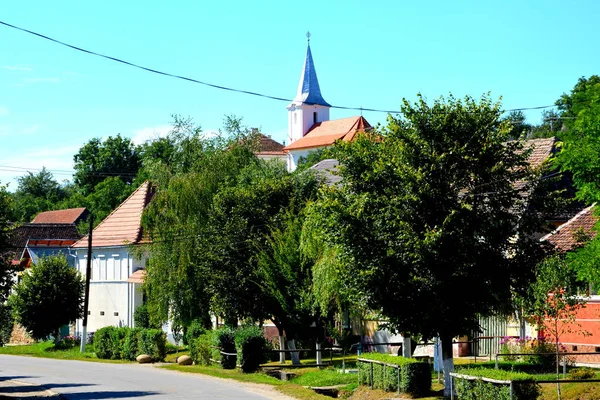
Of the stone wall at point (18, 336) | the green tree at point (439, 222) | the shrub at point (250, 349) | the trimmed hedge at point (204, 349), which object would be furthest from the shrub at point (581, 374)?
the stone wall at point (18, 336)

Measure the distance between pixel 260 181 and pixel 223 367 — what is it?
806 centimetres

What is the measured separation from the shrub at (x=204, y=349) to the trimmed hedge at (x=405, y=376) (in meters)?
13.0

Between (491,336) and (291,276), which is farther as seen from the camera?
(491,336)

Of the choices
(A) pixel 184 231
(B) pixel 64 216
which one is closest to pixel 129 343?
(A) pixel 184 231

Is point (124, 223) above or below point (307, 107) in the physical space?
below

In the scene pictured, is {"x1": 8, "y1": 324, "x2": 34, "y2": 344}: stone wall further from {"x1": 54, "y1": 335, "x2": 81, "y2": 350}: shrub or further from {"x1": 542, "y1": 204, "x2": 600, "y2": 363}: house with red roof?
{"x1": 542, "y1": 204, "x2": 600, "y2": 363}: house with red roof

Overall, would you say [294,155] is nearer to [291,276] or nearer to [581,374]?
[291,276]

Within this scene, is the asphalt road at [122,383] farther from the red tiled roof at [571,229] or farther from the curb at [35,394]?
the red tiled roof at [571,229]

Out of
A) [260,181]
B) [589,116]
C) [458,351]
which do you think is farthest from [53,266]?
[589,116]

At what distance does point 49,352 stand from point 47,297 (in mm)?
3306

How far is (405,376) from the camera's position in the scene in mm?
25844

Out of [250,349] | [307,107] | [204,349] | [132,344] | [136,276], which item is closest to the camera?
[250,349]

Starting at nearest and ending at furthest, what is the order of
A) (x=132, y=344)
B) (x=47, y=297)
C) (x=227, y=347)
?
(x=227, y=347) → (x=132, y=344) → (x=47, y=297)

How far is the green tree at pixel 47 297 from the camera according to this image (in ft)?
189
